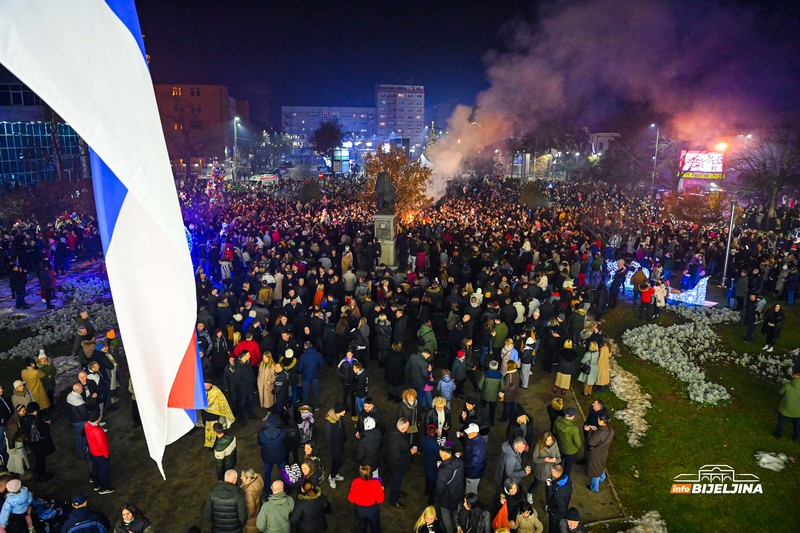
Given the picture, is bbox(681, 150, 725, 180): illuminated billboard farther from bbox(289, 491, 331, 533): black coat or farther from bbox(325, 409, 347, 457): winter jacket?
bbox(289, 491, 331, 533): black coat

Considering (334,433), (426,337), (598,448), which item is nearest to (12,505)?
(334,433)

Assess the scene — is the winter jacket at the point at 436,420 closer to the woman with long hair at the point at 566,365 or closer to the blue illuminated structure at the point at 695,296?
the woman with long hair at the point at 566,365

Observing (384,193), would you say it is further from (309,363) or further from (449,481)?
(449,481)

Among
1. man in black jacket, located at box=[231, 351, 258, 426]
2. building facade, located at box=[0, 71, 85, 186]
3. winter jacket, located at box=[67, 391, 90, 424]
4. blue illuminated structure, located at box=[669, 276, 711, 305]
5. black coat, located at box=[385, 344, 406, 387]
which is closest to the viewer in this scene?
winter jacket, located at box=[67, 391, 90, 424]

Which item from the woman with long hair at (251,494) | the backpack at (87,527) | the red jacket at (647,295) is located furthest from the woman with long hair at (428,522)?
the red jacket at (647,295)

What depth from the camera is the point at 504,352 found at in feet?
33.2

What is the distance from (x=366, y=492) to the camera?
6355 millimetres

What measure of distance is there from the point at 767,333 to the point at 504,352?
7.63m

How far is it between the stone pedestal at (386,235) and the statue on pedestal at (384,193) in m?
0.44

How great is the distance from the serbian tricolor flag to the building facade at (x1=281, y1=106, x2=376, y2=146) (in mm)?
167892

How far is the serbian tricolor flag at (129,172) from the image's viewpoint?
275cm

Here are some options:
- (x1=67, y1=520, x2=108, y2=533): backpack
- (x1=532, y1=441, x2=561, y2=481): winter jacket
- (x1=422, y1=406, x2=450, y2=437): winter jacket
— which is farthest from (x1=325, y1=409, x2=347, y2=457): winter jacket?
(x1=67, y1=520, x2=108, y2=533): backpack

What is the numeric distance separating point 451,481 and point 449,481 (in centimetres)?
3

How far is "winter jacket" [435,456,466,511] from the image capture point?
6633 mm
